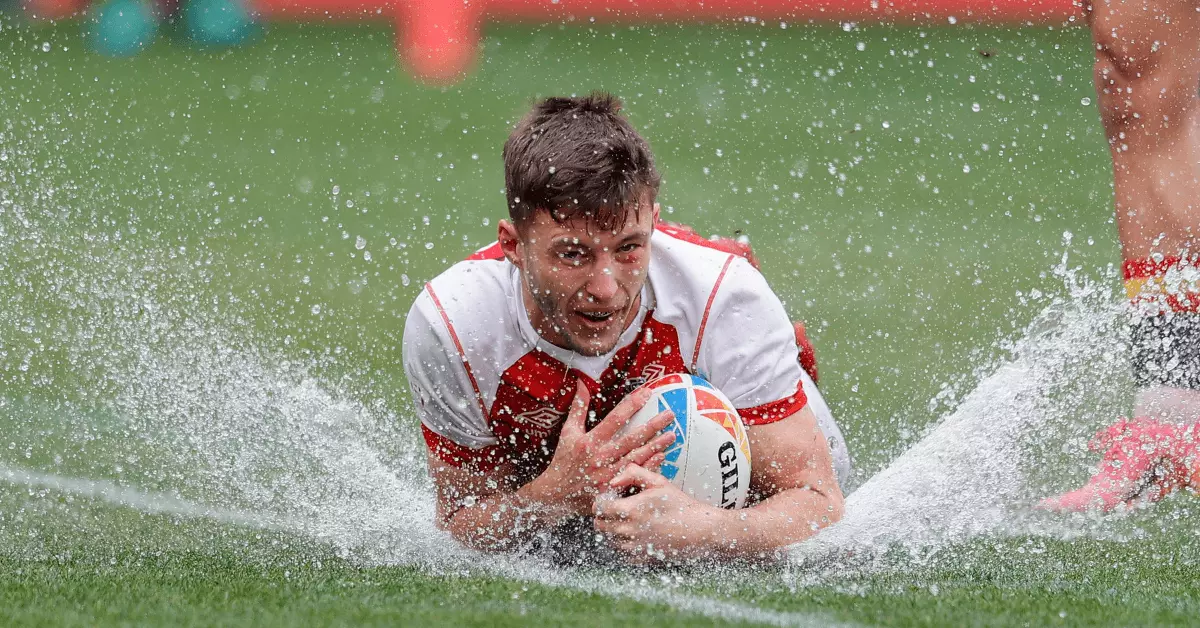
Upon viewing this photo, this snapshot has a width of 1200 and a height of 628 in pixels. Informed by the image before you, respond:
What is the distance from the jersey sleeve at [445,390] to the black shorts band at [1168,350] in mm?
2738

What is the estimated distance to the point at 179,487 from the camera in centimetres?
590

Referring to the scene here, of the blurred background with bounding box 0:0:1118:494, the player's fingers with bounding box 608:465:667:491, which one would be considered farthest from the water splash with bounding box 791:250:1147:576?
the blurred background with bounding box 0:0:1118:494

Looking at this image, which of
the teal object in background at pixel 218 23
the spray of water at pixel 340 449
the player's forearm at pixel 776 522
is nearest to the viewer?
the player's forearm at pixel 776 522

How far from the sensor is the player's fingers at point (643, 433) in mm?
4480

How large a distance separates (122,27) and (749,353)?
55.6 feet

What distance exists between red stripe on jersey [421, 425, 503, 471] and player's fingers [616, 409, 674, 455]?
1.99 feet

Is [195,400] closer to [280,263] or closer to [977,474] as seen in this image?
[977,474]

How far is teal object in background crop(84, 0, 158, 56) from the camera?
19.0 m

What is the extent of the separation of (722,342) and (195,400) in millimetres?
2564

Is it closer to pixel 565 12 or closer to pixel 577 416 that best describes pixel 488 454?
pixel 577 416

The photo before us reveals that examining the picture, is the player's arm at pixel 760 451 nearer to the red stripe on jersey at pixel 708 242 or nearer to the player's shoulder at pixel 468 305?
the red stripe on jersey at pixel 708 242

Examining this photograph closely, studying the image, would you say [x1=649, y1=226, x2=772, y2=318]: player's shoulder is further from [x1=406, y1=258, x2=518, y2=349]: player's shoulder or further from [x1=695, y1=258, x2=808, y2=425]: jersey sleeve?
[x1=406, y1=258, x2=518, y2=349]: player's shoulder

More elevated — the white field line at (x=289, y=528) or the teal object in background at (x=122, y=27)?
the teal object in background at (x=122, y=27)

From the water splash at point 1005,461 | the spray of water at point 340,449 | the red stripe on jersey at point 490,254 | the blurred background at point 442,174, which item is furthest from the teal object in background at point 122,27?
the water splash at point 1005,461
